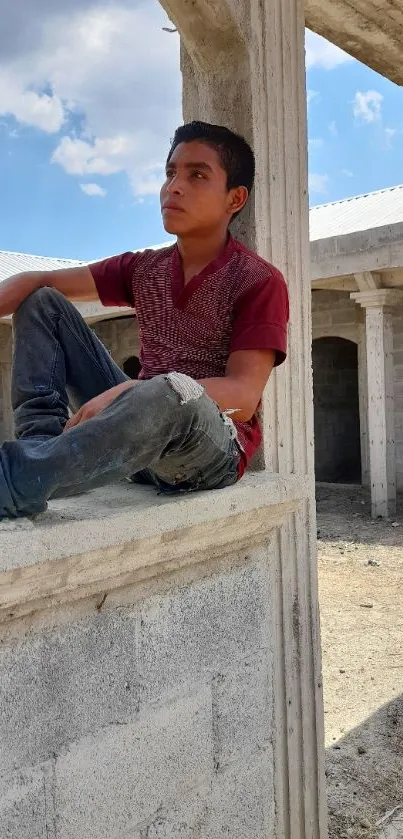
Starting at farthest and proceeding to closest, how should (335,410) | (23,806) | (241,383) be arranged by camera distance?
(335,410) → (241,383) → (23,806)

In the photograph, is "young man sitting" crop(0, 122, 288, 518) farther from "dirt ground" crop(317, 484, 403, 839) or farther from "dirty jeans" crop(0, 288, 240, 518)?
"dirt ground" crop(317, 484, 403, 839)

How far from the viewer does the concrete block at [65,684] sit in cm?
114

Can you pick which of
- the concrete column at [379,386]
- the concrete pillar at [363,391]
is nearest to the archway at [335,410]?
the concrete pillar at [363,391]

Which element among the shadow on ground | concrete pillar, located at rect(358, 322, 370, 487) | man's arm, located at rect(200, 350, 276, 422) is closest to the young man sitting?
man's arm, located at rect(200, 350, 276, 422)

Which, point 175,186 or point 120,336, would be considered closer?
point 175,186

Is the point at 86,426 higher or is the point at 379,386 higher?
the point at 379,386

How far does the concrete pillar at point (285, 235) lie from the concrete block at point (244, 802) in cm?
6

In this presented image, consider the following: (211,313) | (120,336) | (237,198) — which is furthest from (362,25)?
(120,336)

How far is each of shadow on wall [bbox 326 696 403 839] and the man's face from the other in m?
2.02

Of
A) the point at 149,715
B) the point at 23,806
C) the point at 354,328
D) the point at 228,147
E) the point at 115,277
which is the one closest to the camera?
the point at 23,806

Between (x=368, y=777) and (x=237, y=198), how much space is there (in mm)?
2273

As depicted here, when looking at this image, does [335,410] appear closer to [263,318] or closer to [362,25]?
[362,25]

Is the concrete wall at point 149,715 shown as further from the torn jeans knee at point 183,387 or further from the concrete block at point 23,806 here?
the torn jeans knee at point 183,387

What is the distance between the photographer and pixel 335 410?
1102 cm
